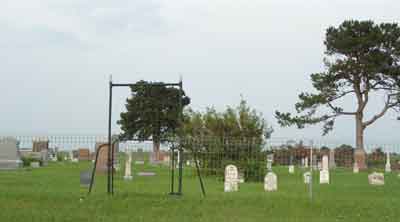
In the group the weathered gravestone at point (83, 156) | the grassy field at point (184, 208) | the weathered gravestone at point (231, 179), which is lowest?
the grassy field at point (184, 208)

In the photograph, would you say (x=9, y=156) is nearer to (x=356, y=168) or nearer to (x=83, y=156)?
(x=83, y=156)

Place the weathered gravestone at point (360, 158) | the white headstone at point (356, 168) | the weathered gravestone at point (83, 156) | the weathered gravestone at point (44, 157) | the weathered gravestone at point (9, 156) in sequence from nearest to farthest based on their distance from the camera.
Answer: the weathered gravestone at point (9, 156), the white headstone at point (356, 168), the weathered gravestone at point (360, 158), the weathered gravestone at point (44, 157), the weathered gravestone at point (83, 156)

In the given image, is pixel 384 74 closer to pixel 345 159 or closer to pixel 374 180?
pixel 345 159

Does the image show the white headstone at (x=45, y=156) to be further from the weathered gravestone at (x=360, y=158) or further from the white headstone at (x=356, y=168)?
the weathered gravestone at (x=360, y=158)

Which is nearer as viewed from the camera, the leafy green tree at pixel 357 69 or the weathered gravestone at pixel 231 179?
the weathered gravestone at pixel 231 179

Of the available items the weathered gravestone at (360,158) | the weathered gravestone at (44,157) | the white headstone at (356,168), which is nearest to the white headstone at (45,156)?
the weathered gravestone at (44,157)

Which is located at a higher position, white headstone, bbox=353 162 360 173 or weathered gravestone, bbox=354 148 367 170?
weathered gravestone, bbox=354 148 367 170

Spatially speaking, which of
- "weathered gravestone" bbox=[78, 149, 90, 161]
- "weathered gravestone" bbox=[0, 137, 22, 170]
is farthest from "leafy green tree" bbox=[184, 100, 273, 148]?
"weathered gravestone" bbox=[78, 149, 90, 161]

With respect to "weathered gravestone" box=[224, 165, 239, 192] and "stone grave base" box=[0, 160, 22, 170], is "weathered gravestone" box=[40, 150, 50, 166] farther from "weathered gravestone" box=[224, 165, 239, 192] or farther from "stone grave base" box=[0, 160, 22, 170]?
"weathered gravestone" box=[224, 165, 239, 192]

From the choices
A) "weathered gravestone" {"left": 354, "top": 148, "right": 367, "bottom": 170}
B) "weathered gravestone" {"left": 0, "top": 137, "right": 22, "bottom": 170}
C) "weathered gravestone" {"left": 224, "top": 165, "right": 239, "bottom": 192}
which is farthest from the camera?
"weathered gravestone" {"left": 354, "top": 148, "right": 367, "bottom": 170}

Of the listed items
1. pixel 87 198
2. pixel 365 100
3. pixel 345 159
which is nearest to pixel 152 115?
pixel 345 159

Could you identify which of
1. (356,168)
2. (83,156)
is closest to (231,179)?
(356,168)

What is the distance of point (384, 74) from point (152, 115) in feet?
55.7

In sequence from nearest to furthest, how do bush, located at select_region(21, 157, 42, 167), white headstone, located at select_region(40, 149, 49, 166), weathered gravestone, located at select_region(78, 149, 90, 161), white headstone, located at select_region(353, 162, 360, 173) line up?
bush, located at select_region(21, 157, 42, 167) < white headstone, located at select_region(353, 162, 360, 173) < white headstone, located at select_region(40, 149, 49, 166) < weathered gravestone, located at select_region(78, 149, 90, 161)
